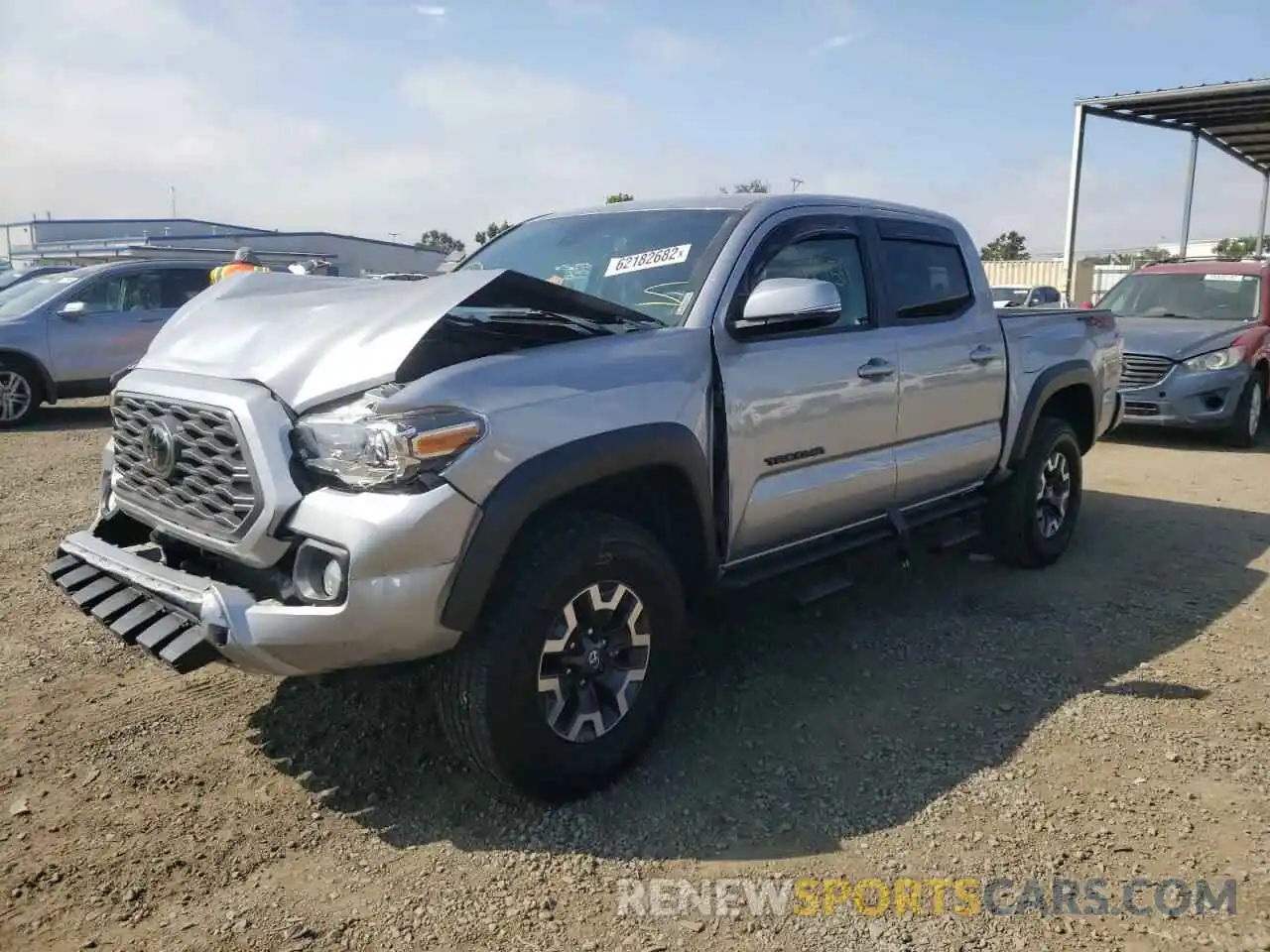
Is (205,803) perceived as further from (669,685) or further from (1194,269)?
(1194,269)

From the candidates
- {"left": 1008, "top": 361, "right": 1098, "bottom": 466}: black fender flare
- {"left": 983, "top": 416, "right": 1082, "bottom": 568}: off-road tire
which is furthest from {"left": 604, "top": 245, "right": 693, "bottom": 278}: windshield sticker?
{"left": 983, "top": 416, "right": 1082, "bottom": 568}: off-road tire

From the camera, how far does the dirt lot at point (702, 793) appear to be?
8.63 ft

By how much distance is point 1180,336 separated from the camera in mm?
Answer: 9711

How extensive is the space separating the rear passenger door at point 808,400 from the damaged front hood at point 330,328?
52 cm

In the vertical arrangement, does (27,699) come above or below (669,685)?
below

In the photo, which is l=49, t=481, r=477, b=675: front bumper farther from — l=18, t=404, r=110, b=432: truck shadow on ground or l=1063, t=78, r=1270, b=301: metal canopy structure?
l=1063, t=78, r=1270, b=301: metal canopy structure

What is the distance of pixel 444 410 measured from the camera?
273 cm

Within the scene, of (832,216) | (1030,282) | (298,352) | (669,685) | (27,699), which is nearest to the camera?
(298,352)

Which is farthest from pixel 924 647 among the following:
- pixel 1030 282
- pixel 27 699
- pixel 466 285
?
pixel 1030 282

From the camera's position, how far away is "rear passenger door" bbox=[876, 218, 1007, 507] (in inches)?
176

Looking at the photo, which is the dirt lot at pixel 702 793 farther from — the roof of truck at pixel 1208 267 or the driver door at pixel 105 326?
the roof of truck at pixel 1208 267

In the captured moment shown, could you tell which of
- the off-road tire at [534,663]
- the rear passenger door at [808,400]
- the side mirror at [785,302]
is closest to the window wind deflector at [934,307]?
the rear passenger door at [808,400]

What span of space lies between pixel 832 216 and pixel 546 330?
1.73 m

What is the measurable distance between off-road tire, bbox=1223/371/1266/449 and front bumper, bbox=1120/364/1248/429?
0.12 meters
